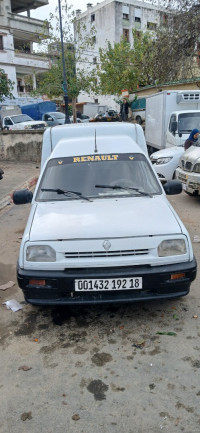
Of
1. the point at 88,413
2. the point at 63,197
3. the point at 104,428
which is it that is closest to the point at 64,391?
the point at 88,413

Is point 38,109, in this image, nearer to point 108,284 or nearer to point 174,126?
point 174,126

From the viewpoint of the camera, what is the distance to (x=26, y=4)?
Result: 45.2 meters

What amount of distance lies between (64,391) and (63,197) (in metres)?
2.06

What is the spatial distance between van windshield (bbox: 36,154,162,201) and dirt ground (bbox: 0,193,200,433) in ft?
4.21

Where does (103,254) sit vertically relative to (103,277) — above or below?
above

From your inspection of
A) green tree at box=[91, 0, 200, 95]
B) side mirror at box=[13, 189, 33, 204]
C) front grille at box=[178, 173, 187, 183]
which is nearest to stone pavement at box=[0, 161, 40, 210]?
side mirror at box=[13, 189, 33, 204]

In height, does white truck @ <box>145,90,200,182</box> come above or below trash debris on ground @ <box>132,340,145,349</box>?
above

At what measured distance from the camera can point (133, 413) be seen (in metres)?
2.42

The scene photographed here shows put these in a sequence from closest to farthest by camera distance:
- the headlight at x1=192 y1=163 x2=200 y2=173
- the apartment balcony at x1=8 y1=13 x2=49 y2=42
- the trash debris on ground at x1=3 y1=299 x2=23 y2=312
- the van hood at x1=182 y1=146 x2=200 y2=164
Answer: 1. the trash debris on ground at x1=3 y1=299 x2=23 y2=312
2. the headlight at x1=192 y1=163 x2=200 y2=173
3. the van hood at x1=182 y1=146 x2=200 y2=164
4. the apartment balcony at x1=8 y1=13 x2=49 y2=42

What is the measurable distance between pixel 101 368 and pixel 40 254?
1114mm

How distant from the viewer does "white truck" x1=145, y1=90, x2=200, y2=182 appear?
9.78m

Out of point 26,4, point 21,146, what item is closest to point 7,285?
point 21,146

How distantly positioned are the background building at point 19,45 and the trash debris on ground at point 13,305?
39280 millimetres

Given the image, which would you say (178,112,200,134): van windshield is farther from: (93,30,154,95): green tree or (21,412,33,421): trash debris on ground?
(93,30,154,95): green tree
